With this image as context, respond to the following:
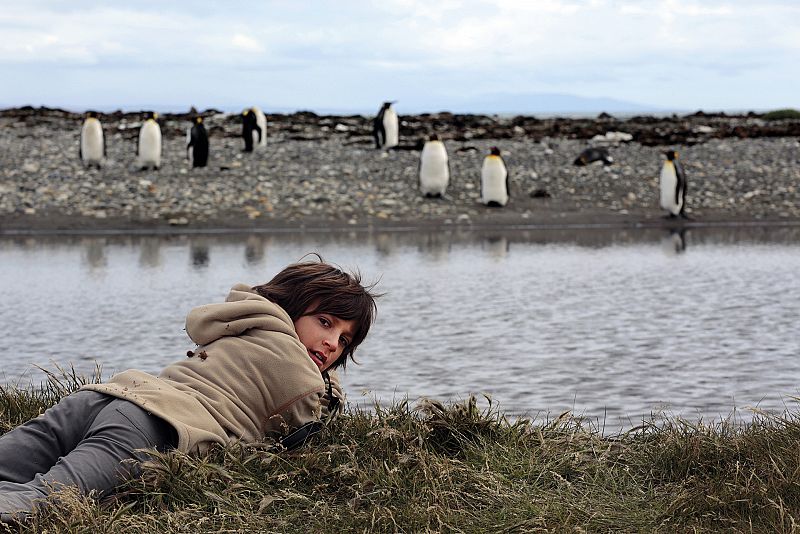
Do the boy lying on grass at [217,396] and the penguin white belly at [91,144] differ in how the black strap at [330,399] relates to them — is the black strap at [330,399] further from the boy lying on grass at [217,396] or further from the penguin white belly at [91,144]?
the penguin white belly at [91,144]

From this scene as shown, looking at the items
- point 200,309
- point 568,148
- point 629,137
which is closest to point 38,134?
point 568,148

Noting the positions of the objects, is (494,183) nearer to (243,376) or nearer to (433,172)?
(433,172)

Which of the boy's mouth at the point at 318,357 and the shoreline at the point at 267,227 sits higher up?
the boy's mouth at the point at 318,357

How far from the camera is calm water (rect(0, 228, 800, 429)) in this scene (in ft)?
19.2

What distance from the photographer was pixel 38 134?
86.2 feet

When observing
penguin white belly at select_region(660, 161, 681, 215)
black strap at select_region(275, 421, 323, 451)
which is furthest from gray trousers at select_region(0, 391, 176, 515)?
penguin white belly at select_region(660, 161, 681, 215)

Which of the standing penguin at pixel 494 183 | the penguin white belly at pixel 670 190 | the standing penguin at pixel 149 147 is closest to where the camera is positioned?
the penguin white belly at pixel 670 190

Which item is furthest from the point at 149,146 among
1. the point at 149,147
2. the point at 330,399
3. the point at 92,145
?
the point at 330,399

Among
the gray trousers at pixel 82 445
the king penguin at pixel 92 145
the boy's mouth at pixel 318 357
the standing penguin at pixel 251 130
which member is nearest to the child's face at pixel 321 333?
the boy's mouth at pixel 318 357

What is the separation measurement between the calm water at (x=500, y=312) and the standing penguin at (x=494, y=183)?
2.49 metres

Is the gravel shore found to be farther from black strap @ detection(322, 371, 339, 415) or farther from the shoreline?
black strap @ detection(322, 371, 339, 415)

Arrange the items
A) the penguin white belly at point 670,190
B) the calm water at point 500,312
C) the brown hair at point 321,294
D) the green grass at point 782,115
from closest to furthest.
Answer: the brown hair at point 321,294 → the calm water at point 500,312 → the penguin white belly at point 670,190 → the green grass at point 782,115

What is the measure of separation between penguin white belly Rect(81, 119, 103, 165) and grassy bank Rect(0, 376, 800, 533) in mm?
18710

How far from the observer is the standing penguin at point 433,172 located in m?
19.6
